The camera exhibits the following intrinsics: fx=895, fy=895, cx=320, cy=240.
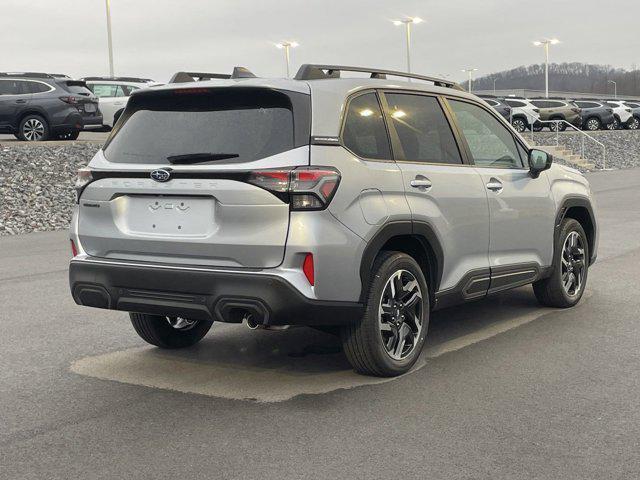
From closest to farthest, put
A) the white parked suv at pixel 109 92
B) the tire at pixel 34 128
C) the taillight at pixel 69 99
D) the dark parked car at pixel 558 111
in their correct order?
the tire at pixel 34 128 < the taillight at pixel 69 99 < the white parked suv at pixel 109 92 < the dark parked car at pixel 558 111

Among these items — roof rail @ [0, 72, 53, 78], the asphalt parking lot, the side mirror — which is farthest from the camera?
roof rail @ [0, 72, 53, 78]

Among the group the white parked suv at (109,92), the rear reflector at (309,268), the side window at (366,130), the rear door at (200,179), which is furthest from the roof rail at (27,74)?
the rear reflector at (309,268)

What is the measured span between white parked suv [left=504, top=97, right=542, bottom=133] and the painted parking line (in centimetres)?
3659

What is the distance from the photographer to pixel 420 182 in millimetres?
5547

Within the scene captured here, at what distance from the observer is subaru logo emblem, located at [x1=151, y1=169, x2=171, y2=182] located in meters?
4.98

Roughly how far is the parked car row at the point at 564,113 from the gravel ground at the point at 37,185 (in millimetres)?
23258

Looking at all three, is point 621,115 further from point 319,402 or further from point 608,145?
point 319,402

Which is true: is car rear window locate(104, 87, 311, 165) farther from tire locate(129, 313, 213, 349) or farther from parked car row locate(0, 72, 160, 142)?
parked car row locate(0, 72, 160, 142)

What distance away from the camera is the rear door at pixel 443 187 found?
18.3ft

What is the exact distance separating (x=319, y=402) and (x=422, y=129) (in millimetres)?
1998

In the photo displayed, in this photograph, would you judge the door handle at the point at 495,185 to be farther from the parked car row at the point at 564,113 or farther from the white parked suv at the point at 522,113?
the white parked suv at the point at 522,113

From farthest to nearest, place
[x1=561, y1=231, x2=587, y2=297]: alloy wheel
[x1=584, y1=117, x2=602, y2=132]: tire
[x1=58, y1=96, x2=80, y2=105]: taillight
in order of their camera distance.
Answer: [x1=584, y1=117, x2=602, y2=132]: tire, [x1=58, y1=96, x2=80, y2=105]: taillight, [x1=561, y1=231, x2=587, y2=297]: alloy wheel

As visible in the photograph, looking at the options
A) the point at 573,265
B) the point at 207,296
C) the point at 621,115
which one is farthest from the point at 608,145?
the point at 207,296

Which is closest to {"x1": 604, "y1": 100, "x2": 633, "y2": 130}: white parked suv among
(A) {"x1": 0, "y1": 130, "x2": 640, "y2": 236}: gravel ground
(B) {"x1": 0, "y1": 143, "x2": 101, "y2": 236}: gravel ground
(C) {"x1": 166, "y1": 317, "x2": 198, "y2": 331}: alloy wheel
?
(A) {"x1": 0, "y1": 130, "x2": 640, "y2": 236}: gravel ground
